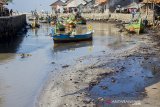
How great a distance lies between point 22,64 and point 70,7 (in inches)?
3232

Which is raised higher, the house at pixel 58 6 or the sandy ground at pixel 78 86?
the house at pixel 58 6

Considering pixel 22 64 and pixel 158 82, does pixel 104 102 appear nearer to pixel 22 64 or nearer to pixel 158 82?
pixel 158 82

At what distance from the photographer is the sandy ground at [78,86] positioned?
1538cm

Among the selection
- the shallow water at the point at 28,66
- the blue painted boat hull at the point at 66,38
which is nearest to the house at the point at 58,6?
the blue painted boat hull at the point at 66,38

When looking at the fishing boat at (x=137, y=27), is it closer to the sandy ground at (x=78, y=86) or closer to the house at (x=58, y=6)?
the sandy ground at (x=78, y=86)

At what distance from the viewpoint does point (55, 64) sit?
88.3 feet

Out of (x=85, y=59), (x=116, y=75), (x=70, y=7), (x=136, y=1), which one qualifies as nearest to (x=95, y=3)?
(x=70, y=7)

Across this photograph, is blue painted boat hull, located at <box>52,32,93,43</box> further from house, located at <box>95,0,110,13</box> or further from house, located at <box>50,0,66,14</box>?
house, located at <box>50,0,66,14</box>

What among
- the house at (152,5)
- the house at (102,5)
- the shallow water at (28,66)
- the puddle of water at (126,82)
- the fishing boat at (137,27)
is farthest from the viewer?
the house at (102,5)

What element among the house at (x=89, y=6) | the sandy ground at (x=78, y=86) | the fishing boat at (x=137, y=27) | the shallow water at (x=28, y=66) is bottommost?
the shallow water at (x=28, y=66)

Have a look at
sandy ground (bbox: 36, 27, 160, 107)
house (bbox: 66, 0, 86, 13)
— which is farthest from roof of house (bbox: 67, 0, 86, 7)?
sandy ground (bbox: 36, 27, 160, 107)

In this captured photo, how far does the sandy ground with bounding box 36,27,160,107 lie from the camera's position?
50.5 feet

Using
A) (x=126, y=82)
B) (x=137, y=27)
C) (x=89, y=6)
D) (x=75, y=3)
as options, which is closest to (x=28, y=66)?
(x=126, y=82)

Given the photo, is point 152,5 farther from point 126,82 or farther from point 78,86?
point 78,86
